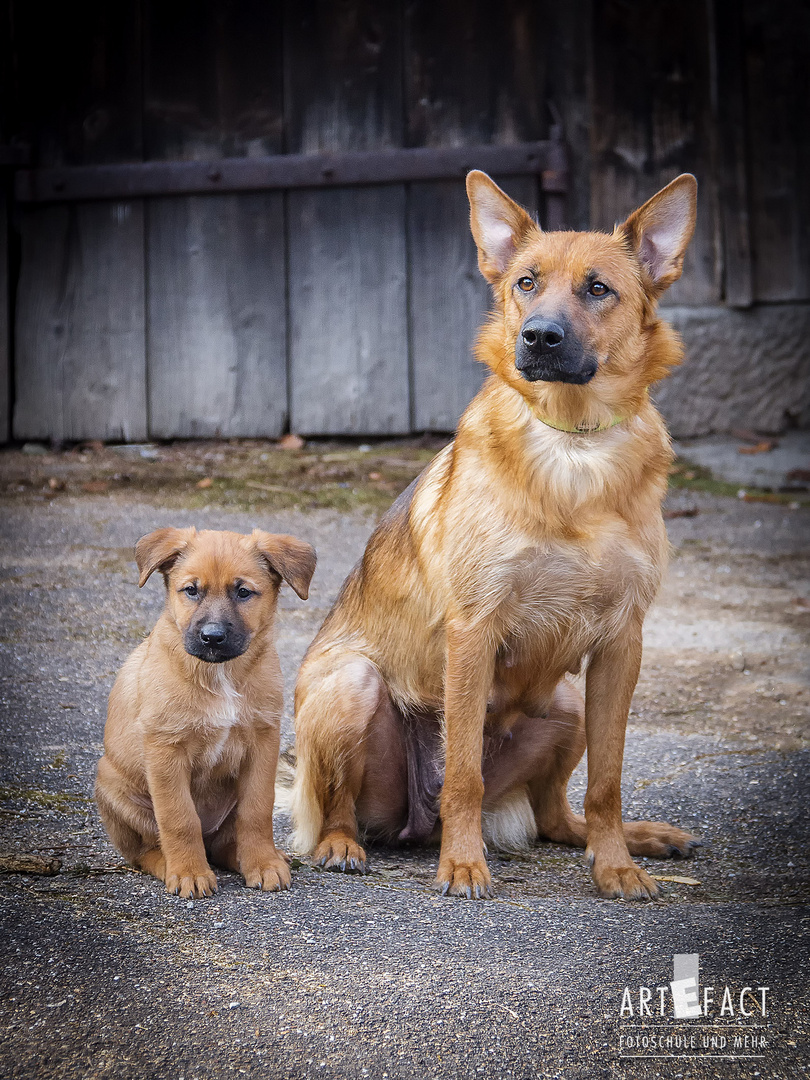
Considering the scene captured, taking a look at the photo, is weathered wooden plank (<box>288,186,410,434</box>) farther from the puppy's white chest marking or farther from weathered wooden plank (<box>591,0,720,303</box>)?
the puppy's white chest marking

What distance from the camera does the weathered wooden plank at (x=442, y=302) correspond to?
731cm

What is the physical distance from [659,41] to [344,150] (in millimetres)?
2102

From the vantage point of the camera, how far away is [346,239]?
740 cm

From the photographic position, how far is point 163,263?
748 cm

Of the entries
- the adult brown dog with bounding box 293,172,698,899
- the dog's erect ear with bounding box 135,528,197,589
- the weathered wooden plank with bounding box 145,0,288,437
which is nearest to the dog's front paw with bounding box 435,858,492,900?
the adult brown dog with bounding box 293,172,698,899

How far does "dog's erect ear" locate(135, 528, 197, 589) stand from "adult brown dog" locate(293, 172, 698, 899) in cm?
59

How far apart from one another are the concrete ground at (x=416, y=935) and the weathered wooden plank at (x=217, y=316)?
284cm

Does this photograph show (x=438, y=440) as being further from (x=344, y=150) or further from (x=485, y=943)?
(x=485, y=943)

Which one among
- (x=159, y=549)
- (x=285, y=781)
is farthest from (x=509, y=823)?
(x=159, y=549)

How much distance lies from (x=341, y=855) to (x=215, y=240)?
205 inches

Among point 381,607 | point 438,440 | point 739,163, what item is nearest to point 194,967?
point 381,607

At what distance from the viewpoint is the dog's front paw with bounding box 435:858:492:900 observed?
9.60 ft

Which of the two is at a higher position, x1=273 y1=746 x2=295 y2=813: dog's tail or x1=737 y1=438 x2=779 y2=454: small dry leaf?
x1=737 y1=438 x2=779 y2=454: small dry leaf

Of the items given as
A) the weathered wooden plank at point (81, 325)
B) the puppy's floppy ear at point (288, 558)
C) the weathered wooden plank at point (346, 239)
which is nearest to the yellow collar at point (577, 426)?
the puppy's floppy ear at point (288, 558)
